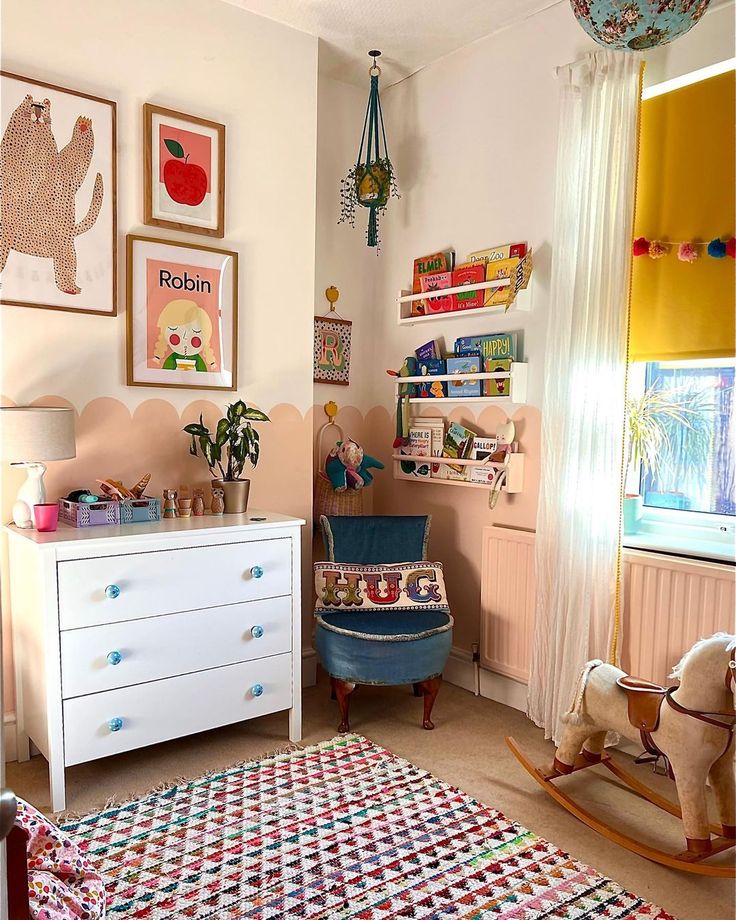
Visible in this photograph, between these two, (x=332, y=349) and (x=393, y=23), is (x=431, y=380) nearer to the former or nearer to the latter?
(x=332, y=349)

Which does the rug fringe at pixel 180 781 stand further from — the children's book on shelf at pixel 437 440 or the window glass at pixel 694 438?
the window glass at pixel 694 438

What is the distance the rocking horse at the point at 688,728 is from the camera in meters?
2.06

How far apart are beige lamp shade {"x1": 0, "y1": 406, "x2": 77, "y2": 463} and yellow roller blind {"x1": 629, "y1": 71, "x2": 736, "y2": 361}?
2.06m

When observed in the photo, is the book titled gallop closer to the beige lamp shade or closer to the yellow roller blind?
the yellow roller blind

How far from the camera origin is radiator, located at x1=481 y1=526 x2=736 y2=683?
2.51 m

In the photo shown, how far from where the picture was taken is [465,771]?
2.64 m

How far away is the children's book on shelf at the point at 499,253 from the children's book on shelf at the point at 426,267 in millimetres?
119

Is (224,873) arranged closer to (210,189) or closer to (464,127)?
(210,189)

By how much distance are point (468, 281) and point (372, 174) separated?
70cm

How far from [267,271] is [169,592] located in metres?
1.48

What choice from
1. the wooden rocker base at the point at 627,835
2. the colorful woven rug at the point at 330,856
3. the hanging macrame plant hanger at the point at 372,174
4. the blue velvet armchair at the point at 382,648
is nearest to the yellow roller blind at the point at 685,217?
the hanging macrame plant hanger at the point at 372,174

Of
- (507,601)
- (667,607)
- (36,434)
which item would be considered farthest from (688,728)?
(36,434)

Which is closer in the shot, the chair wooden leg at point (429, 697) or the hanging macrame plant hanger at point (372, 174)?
the chair wooden leg at point (429, 697)

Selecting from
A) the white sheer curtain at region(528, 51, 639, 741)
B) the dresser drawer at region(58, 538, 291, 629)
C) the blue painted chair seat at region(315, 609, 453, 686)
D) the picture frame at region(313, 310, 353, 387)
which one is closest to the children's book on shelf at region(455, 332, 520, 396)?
the white sheer curtain at region(528, 51, 639, 741)
